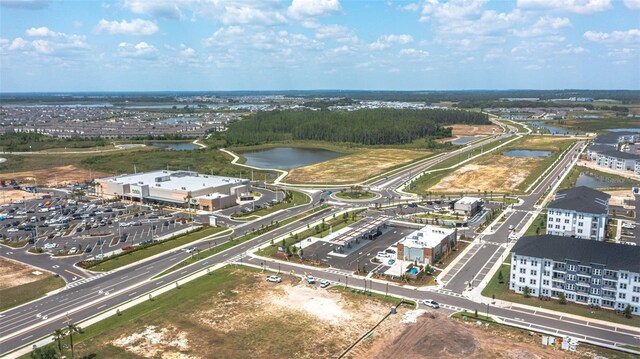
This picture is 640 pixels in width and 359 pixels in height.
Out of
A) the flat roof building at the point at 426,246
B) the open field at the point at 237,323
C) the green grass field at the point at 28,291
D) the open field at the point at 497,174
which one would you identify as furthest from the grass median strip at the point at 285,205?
the green grass field at the point at 28,291

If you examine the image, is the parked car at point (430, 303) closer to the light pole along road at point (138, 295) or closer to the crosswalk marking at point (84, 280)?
the light pole along road at point (138, 295)

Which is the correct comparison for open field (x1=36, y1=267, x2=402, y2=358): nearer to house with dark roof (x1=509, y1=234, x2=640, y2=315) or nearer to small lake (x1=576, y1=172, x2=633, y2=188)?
house with dark roof (x1=509, y1=234, x2=640, y2=315)

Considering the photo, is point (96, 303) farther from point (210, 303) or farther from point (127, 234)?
point (127, 234)

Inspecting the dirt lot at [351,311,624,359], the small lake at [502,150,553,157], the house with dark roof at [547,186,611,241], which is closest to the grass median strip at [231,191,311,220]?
the house with dark roof at [547,186,611,241]

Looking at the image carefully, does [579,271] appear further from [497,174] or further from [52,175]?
[52,175]

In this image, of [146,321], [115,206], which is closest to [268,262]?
[146,321]

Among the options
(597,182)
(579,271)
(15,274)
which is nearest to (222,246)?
(15,274)
